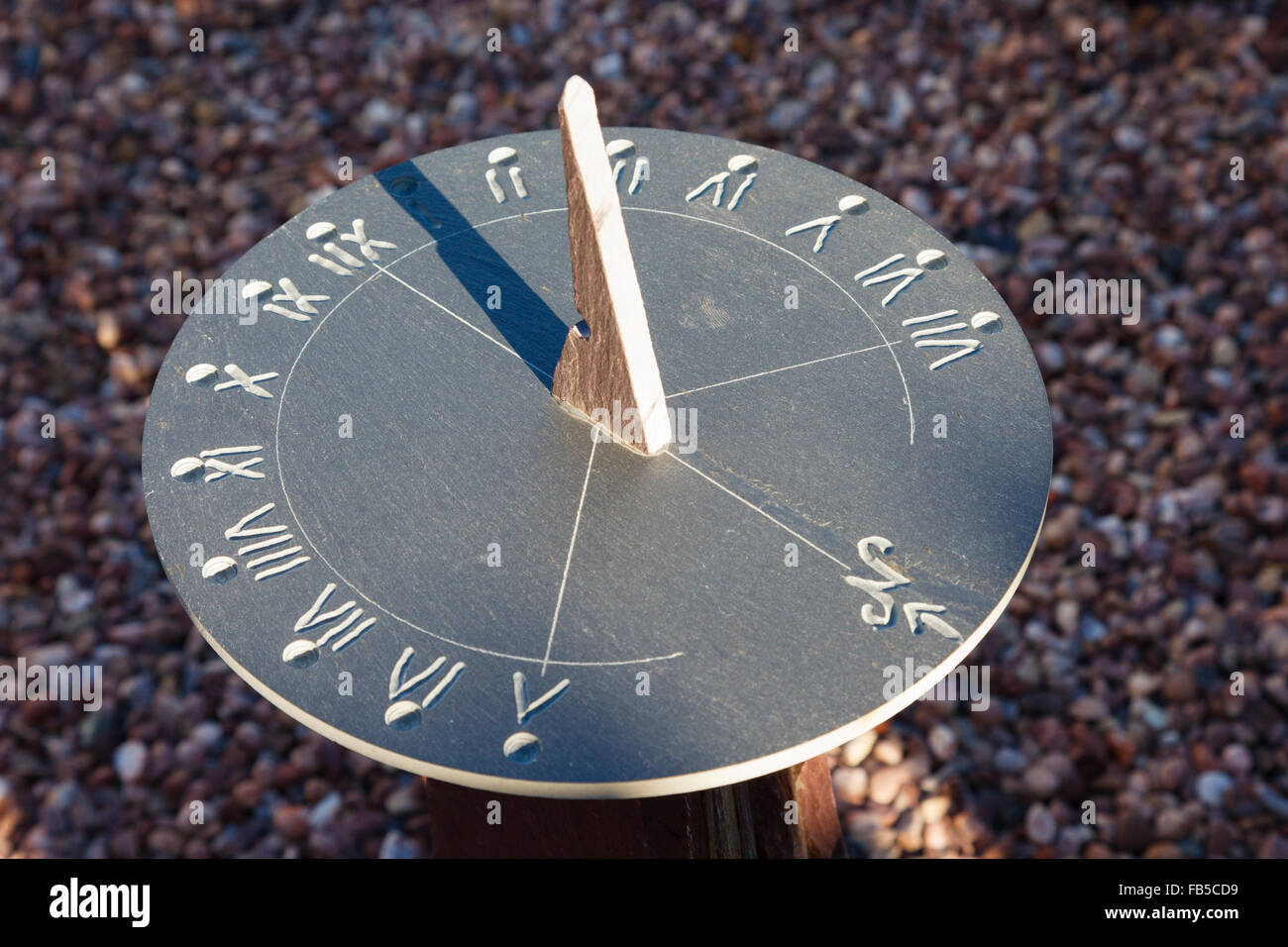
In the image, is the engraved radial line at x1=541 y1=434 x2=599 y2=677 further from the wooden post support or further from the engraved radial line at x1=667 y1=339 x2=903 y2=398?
the wooden post support

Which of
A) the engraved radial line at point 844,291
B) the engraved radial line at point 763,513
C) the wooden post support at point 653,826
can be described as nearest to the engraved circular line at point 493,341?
the engraved radial line at point 844,291

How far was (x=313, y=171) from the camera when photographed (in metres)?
5.13

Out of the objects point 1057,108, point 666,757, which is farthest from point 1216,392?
point 666,757

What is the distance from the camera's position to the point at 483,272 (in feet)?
10.3

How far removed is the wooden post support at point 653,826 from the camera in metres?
2.84

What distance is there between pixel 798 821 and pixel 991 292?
4.33 ft

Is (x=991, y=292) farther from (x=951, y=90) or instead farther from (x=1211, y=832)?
(x=951, y=90)

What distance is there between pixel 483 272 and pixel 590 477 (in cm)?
71

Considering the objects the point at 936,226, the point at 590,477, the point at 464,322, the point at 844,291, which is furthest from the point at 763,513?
the point at 936,226

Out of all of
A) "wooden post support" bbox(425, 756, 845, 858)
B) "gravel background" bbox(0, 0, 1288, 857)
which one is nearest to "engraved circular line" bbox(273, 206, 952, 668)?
"wooden post support" bbox(425, 756, 845, 858)

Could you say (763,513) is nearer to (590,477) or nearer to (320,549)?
(590,477)

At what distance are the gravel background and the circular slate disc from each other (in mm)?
1377

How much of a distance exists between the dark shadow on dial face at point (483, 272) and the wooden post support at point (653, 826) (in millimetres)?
974

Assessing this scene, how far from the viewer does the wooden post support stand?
2838 mm
